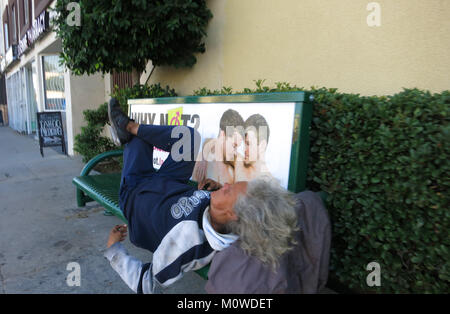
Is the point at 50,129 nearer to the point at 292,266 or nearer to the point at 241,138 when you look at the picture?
the point at 241,138

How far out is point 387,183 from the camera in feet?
5.83

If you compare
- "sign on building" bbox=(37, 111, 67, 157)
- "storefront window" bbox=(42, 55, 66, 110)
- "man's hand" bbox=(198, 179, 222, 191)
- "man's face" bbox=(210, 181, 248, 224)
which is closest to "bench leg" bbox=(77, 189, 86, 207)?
"man's hand" bbox=(198, 179, 222, 191)

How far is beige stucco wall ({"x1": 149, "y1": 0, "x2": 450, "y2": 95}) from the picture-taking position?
245cm

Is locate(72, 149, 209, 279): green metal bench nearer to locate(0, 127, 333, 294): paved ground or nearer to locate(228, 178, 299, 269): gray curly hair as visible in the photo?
locate(0, 127, 333, 294): paved ground

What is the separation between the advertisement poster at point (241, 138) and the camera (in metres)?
2.18

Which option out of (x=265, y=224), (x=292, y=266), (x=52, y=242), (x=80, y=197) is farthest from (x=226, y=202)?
(x=80, y=197)

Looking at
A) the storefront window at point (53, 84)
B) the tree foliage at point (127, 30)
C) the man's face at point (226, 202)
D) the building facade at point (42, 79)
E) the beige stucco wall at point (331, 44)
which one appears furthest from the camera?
the storefront window at point (53, 84)

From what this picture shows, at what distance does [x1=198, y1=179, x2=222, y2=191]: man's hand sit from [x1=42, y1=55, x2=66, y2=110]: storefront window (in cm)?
1113

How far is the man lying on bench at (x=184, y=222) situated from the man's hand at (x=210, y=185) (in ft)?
1.35

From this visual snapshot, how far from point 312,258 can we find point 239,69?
3.15 metres

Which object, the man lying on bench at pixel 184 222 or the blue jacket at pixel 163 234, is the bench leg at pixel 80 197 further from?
the blue jacket at pixel 163 234

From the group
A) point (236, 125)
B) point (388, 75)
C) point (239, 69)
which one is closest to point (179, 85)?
point (239, 69)

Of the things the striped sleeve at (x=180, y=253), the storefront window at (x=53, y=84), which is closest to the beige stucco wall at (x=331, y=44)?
the striped sleeve at (x=180, y=253)

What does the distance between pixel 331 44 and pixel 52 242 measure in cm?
349
